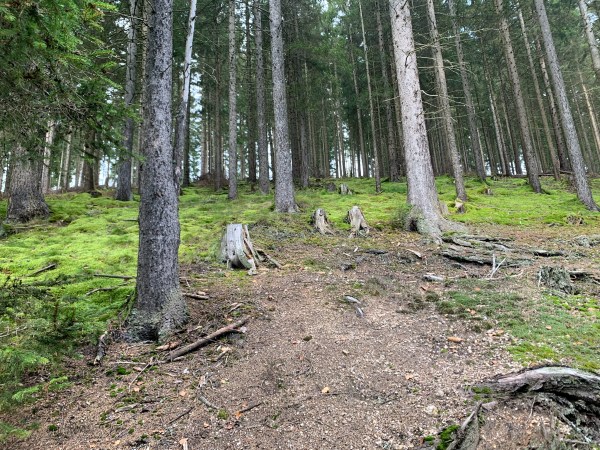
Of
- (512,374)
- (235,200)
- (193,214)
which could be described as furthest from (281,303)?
(235,200)

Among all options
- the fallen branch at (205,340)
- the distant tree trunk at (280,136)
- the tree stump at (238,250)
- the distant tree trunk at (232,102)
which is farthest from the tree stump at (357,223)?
the distant tree trunk at (232,102)

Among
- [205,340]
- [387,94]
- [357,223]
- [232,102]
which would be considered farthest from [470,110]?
[205,340]

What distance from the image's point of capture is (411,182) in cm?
805

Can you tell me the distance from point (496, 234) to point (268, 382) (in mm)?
6946

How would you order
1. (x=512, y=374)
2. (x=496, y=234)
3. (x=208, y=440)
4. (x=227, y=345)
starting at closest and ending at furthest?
(x=208, y=440), (x=512, y=374), (x=227, y=345), (x=496, y=234)

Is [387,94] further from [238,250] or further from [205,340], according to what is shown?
[205,340]

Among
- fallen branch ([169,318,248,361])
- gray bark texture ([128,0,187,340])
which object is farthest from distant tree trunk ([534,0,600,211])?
gray bark texture ([128,0,187,340])

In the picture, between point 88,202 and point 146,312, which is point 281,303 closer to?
point 146,312

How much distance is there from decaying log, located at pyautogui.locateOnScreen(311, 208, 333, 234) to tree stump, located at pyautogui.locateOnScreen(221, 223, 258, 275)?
7.87 ft

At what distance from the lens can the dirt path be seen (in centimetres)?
235

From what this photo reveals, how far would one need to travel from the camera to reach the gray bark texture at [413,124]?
25.9 feet

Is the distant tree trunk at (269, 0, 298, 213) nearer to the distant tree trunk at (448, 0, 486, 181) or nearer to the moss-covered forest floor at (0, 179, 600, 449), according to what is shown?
the moss-covered forest floor at (0, 179, 600, 449)

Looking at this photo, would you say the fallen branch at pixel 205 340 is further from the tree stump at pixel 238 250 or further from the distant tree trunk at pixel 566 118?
the distant tree trunk at pixel 566 118

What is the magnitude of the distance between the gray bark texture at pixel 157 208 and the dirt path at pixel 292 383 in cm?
31
